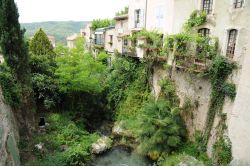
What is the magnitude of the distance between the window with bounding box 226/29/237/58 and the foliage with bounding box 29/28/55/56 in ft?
51.6

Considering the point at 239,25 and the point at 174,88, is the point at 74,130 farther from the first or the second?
the point at 239,25

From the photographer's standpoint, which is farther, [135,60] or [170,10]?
[135,60]

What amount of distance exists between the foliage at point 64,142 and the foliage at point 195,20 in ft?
35.1

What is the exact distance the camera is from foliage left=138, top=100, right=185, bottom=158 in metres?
14.3

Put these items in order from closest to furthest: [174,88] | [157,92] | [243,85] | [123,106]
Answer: [243,85]
[174,88]
[157,92]
[123,106]

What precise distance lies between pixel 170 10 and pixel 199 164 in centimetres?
1156

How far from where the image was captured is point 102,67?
68.5 feet

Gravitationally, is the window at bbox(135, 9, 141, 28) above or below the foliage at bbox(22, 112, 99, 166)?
above

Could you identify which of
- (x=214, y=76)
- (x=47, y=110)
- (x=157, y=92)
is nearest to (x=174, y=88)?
(x=157, y=92)

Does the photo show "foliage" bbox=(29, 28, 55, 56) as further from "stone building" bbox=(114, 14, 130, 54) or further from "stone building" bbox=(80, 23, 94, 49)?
"stone building" bbox=(80, 23, 94, 49)

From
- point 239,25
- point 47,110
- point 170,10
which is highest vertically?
point 170,10

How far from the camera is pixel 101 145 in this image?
16.8m

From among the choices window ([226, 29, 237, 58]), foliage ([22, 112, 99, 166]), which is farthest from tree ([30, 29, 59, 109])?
window ([226, 29, 237, 58])

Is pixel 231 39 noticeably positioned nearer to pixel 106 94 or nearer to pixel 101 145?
pixel 101 145
